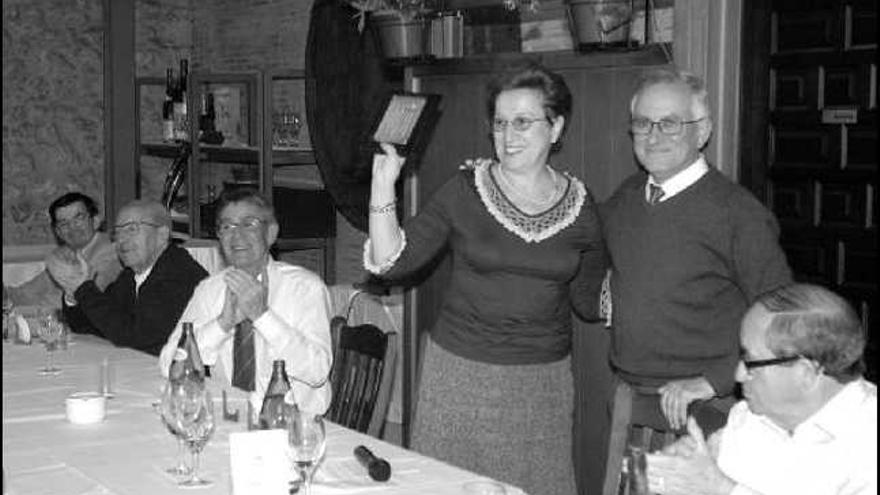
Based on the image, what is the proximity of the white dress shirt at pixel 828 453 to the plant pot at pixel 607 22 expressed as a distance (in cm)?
209

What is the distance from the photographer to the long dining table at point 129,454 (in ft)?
7.60

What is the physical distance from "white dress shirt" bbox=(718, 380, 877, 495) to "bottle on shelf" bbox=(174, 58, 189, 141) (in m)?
5.52

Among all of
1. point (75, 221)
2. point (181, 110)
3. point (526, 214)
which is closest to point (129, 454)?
point (526, 214)

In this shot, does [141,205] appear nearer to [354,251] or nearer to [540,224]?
[540,224]

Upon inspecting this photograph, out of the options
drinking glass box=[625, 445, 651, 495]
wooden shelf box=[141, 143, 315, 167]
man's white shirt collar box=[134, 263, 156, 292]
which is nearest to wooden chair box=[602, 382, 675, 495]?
drinking glass box=[625, 445, 651, 495]

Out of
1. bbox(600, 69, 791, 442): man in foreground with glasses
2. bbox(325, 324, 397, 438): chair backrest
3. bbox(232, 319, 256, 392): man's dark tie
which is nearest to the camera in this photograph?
bbox(600, 69, 791, 442): man in foreground with glasses

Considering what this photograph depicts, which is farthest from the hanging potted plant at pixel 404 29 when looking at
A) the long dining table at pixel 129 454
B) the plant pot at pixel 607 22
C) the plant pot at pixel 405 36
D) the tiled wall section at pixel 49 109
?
the tiled wall section at pixel 49 109

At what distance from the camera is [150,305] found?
413 centimetres

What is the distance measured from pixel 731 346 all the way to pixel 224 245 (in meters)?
1.56

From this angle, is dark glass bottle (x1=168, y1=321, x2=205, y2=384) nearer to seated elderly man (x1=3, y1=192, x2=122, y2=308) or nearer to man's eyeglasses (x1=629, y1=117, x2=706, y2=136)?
man's eyeglasses (x1=629, y1=117, x2=706, y2=136)

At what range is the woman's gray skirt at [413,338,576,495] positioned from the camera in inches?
123

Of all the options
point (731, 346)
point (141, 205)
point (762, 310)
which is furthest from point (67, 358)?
point (762, 310)

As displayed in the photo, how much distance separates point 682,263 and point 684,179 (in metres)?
0.21

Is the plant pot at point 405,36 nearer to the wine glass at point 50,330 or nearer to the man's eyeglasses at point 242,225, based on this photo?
the man's eyeglasses at point 242,225
